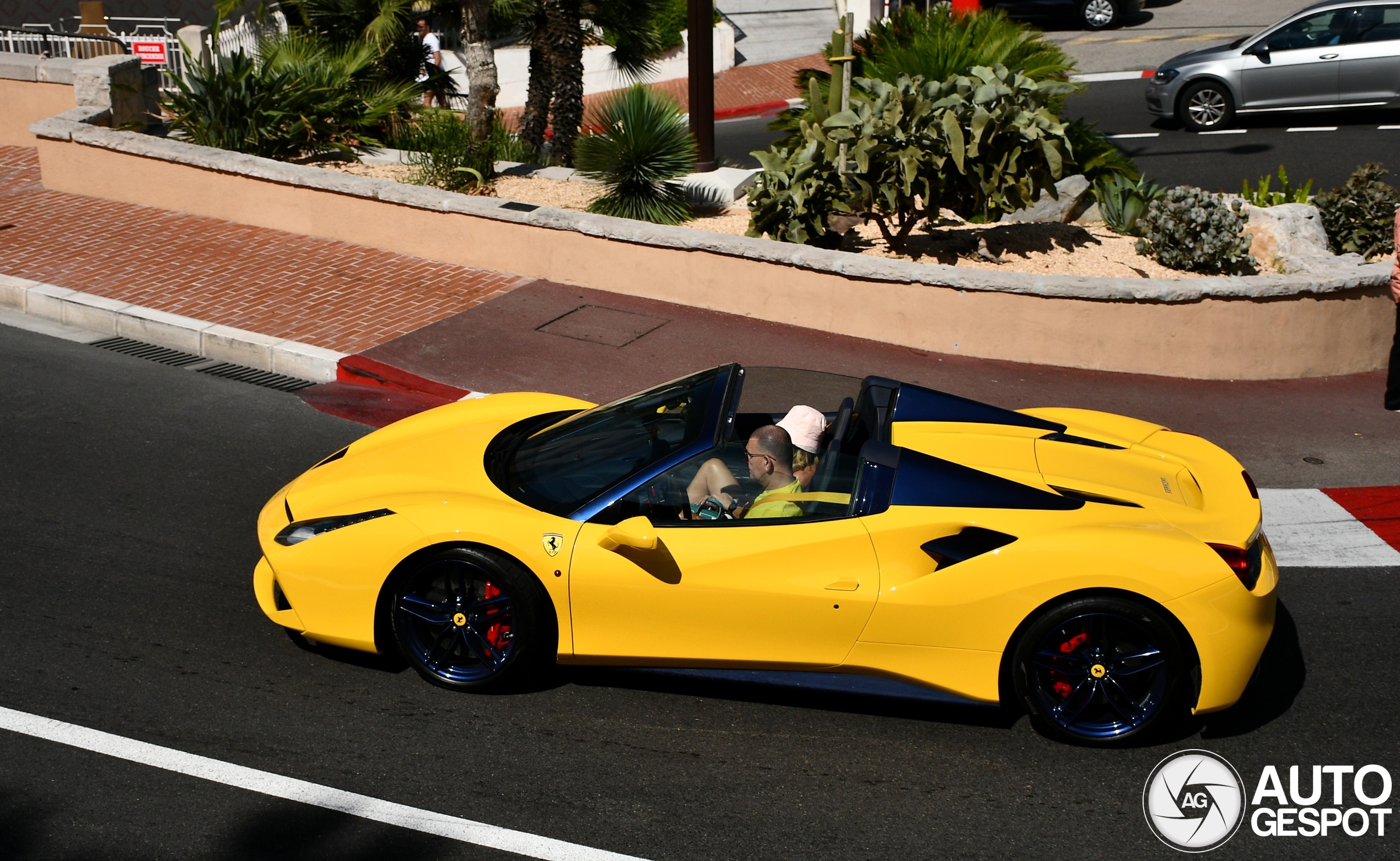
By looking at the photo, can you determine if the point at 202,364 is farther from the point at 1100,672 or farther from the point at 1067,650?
the point at 1100,672

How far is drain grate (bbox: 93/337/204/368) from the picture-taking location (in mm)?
9469

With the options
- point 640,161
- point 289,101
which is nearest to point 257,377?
point 640,161

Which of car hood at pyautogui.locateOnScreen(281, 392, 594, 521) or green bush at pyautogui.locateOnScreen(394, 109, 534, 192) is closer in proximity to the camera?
car hood at pyautogui.locateOnScreen(281, 392, 594, 521)

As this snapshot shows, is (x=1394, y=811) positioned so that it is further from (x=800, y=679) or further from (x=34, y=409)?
(x=34, y=409)

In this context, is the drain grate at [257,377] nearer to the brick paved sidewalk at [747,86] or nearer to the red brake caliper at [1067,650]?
the red brake caliper at [1067,650]

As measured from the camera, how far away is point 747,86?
81.0 ft

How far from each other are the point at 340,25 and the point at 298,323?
6.88 metres

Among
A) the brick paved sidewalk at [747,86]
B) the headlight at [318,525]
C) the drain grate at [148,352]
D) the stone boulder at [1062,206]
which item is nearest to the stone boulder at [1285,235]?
the stone boulder at [1062,206]

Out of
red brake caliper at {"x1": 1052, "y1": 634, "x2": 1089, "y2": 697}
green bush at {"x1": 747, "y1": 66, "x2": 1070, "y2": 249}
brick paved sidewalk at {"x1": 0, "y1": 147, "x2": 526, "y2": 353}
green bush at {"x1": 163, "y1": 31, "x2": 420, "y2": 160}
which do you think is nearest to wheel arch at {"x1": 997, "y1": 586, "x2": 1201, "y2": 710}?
red brake caliper at {"x1": 1052, "y1": 634, "x2": 1089, "y2": 697}

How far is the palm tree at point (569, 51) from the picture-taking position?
14602mm

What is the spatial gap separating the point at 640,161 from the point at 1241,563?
8.22 m

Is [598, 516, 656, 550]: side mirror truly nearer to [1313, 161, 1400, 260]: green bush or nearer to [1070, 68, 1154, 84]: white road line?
[1313, 161, 1400, 260]: green bush

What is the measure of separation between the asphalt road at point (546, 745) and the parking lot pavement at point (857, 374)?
2.30m

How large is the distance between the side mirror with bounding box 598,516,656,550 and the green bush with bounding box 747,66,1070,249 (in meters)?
6.10
